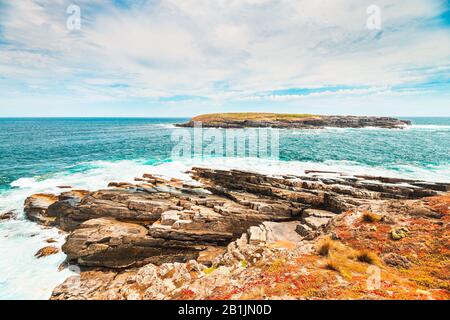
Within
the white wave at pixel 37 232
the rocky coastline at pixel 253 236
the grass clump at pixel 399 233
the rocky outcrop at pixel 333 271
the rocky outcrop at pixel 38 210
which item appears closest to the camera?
the rocky outcrop at pixel 333 271

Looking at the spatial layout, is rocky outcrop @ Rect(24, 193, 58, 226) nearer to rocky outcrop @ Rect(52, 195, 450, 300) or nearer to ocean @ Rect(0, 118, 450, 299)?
ocean @ Rect(0, 118, 450, 299)

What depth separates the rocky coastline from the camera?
369 inches

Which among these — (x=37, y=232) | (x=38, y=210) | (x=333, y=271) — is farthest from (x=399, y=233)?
(x=38, y=210)

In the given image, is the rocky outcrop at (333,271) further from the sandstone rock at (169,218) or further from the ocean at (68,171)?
the sandstone rock at (169,218)

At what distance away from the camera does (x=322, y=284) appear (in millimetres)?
8711

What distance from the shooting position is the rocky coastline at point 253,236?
938cm

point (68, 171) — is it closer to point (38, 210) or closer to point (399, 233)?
point (38, 210)

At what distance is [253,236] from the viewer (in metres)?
17.5

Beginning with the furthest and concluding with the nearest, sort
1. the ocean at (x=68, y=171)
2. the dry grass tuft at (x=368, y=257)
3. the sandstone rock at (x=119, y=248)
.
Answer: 1. the sandstone rock at (x=119, y=248)
2. the ocean at (x=68, y=171)
3. the dry grass tuft at (x=368, y=257)

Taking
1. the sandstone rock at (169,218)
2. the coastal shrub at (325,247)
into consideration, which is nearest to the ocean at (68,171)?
the sandstone rock at (169,218)

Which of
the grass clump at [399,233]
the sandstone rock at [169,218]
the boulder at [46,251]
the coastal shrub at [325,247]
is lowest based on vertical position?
the boulder at [46,251]

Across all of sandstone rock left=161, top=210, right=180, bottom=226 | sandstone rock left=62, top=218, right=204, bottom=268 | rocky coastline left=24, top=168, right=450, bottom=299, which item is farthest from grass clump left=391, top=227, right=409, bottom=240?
sandstone rock left=161, top=210, right=180, bottom=226

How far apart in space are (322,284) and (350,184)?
20506 mm
